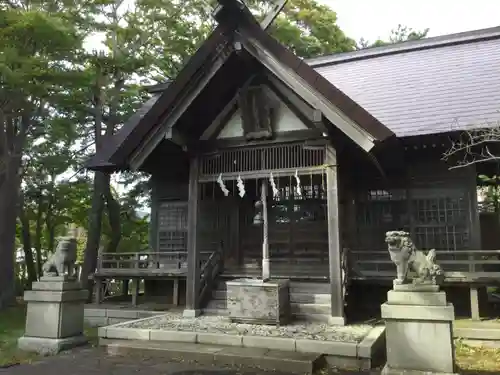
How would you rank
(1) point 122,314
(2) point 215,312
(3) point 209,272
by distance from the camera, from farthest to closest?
1. (1) point 122,314
2. (3) point 209,272
3. (2) point 215,312

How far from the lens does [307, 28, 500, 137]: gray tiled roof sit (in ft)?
36.9

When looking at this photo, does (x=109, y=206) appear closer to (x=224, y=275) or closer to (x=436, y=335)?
(x=224, y=275)

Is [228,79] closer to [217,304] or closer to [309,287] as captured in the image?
[309,287]

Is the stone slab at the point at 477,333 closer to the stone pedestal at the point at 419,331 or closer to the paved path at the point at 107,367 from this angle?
the stone pedestal at the point at 419,331

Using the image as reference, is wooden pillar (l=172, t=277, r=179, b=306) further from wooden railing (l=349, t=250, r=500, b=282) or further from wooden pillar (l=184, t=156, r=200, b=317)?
wooden railing (l=349, t=250, r=500, b=282)

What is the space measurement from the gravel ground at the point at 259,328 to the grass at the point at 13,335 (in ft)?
5.33

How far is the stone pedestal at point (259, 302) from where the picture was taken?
9094mm

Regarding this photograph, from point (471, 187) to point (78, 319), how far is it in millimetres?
9937

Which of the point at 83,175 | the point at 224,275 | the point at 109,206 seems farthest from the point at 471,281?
the point at 83,175

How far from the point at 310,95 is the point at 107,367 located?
639 centimetres

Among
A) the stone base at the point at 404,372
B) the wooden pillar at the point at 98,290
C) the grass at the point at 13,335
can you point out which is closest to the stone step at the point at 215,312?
the grass at the point at 13,335

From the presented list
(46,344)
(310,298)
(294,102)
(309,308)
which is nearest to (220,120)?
(294,102)

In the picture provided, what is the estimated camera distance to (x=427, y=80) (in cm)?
1398

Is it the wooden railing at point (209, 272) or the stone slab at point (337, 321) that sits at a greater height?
the wooden railing at point (209, 272)
